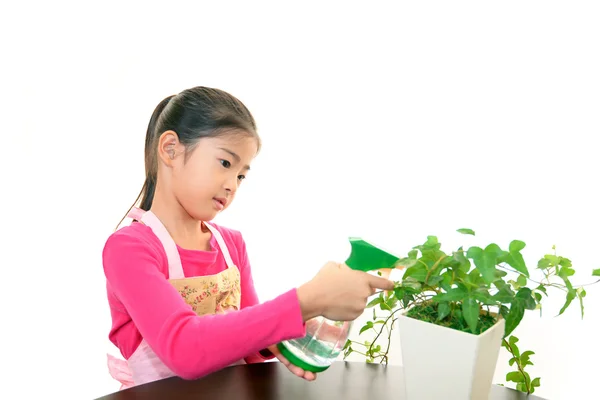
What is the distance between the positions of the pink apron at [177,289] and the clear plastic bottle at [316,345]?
0.26 m

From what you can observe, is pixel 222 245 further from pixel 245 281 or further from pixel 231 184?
pixel 231 184

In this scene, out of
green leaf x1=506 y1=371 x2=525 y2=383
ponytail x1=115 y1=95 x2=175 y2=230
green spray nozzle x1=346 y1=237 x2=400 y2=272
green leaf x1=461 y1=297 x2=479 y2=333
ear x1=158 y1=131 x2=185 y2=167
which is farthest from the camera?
ponytail x1=115 y1=95 x2=175 y2=230

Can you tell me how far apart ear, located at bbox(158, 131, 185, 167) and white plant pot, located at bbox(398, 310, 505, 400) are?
620 mm

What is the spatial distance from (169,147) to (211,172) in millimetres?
121

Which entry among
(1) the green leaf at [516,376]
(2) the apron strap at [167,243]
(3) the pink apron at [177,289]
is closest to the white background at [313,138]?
(1) the green leaf at [516,376]

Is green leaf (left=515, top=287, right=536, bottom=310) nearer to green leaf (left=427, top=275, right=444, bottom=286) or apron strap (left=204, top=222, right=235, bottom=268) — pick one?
green leaf (left=427, top=275, right=444, bottom=286)

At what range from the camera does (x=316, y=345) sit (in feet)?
3.52

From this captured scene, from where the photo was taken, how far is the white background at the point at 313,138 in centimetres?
145

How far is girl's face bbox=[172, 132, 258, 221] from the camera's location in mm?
1212

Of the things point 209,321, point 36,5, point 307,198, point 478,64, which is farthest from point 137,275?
point 36,5

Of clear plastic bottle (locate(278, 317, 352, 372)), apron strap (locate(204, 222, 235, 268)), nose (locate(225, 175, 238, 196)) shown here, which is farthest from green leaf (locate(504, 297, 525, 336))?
apron strap (locate(204, 222, 235, 268))

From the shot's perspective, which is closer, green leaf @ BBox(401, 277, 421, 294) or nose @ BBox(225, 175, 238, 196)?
green leaf @ BBox(401, 277, 421, 294)

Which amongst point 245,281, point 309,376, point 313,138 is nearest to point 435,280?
point 309,376

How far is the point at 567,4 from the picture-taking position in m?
1.43
